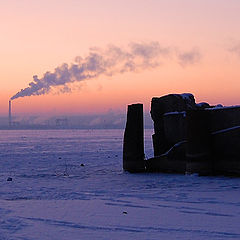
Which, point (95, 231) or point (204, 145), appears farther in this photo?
point (204, 145)

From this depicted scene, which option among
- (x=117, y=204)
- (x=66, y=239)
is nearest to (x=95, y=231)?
(x=66, y=239)

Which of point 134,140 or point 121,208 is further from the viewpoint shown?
point 134,140

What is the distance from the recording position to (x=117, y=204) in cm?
920

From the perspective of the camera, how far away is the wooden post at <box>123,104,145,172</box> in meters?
16.3

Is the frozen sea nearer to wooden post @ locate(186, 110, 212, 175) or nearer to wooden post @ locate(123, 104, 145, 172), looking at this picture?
wooden post @ locate(186, 110, 212, 175)

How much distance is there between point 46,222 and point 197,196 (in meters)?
4.19

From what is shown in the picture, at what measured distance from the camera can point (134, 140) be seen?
16.4 meters

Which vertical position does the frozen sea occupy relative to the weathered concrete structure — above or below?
below

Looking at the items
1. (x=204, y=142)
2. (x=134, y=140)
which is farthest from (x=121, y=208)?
(x=134, y=140)

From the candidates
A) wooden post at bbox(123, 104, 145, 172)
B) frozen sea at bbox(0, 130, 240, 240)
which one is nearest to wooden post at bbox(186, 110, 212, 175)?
frozen sea at bbox(0, 130, 240, 240)

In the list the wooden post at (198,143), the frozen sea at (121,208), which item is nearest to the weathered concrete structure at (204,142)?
the wooden post at (198,143)

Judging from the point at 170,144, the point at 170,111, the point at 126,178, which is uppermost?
the point at 170,111

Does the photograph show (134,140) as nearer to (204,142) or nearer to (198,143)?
(198,143)

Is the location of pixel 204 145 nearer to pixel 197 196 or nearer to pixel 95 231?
pixel 197 196
